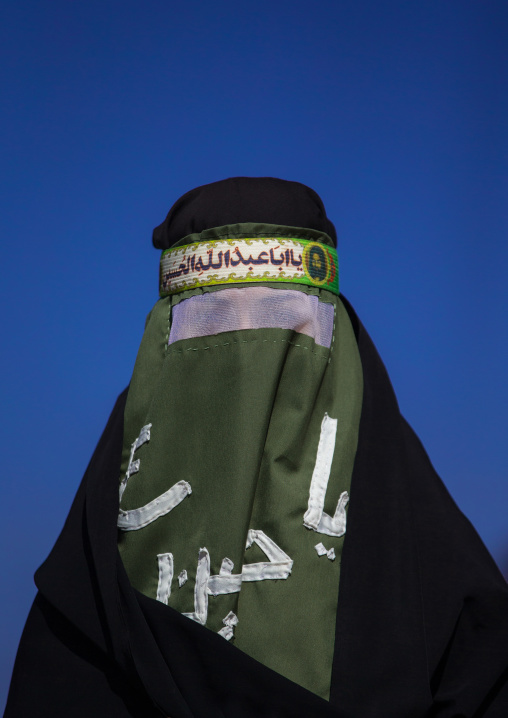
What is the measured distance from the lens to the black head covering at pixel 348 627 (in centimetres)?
110

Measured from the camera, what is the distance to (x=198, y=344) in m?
1.35

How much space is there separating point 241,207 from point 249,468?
570 mm

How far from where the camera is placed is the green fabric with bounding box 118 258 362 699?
116 cm

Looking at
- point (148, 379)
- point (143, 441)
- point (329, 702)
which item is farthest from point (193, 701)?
point (148, 379)

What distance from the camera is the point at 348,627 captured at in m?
1.17

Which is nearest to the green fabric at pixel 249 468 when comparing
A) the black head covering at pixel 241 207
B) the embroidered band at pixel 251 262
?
the embroidered band at pixel 251 262

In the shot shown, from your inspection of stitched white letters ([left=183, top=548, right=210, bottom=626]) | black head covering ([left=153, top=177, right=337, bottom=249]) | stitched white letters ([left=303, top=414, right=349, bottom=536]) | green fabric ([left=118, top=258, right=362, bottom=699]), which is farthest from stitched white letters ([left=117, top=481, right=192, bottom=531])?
black head covering ([left=153, top=177, right=337, bottom=249])

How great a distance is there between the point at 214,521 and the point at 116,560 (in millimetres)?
191

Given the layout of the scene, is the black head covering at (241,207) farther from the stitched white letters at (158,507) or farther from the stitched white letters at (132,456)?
the stitched white letters at (158,507)

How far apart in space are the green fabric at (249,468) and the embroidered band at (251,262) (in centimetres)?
12

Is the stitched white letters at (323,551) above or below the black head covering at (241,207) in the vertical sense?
below

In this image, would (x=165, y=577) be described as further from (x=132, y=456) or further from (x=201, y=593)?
(x=132, y=456)

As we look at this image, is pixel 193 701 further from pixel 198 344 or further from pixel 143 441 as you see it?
pixel 198 344

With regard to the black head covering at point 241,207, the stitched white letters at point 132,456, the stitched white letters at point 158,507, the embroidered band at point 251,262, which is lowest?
the stitched white letters at point 158,507
